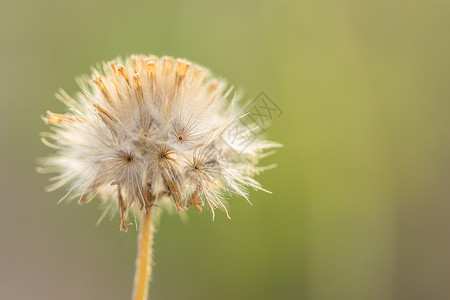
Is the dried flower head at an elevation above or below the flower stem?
above

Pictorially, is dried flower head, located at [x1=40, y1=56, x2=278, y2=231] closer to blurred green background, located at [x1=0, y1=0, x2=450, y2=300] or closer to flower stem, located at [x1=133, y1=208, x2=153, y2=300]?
flower stem, located at [x1=133, y1=208, x2=153, y2=300]

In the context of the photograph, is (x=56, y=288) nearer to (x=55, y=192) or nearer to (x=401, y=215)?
(x=55, y=192)

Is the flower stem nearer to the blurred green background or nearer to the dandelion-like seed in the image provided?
the dandelion-like seed

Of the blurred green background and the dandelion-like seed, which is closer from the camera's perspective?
the dandelion-like seed

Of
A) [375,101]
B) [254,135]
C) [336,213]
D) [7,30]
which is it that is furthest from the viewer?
[7,30]

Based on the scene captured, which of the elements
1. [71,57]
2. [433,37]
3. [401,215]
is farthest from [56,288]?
[433,37]

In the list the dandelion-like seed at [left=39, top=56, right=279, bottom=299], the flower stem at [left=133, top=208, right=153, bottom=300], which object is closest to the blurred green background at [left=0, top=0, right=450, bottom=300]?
the dandelion-like seed at [left=39, top=56, right=279, bottom=299]

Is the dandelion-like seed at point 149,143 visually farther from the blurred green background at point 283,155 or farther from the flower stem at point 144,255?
the blurred green background at point 283,155
